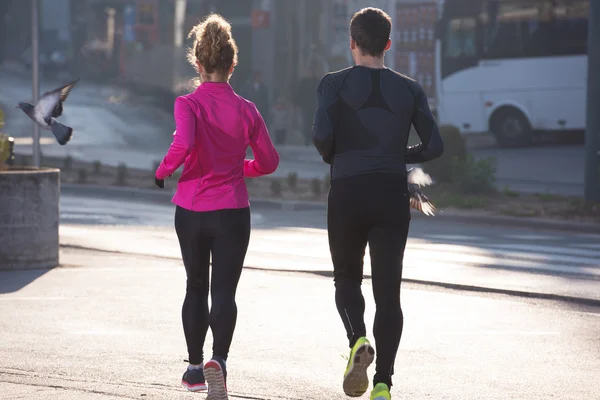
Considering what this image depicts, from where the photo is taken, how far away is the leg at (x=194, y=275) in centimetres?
604

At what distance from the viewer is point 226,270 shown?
605 centimetres

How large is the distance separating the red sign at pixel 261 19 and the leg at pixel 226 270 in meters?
37.2

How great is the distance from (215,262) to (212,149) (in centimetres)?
54

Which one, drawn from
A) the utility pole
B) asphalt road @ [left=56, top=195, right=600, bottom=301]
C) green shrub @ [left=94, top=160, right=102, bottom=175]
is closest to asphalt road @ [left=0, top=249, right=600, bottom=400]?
asphalt road @ [left=56, top=195, right=600, bottom=301]

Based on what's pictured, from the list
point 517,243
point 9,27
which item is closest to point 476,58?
point 517,243

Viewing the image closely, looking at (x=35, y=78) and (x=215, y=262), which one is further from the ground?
(x=35, y=78)

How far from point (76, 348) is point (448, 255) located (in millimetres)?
6501

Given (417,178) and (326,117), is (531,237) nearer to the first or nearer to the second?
(417,178)

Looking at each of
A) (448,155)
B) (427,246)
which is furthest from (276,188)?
(427,246)

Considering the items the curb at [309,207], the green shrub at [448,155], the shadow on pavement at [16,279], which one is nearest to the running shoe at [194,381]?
the shadow on pavement at [16,279]

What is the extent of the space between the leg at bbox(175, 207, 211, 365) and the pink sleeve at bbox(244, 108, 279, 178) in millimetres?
403

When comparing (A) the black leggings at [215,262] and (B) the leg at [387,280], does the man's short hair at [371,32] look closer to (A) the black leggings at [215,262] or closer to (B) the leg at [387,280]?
(B) the leg at [387,280]

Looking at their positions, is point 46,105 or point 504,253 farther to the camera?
point 504,253

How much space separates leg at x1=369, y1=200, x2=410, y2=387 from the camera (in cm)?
590
